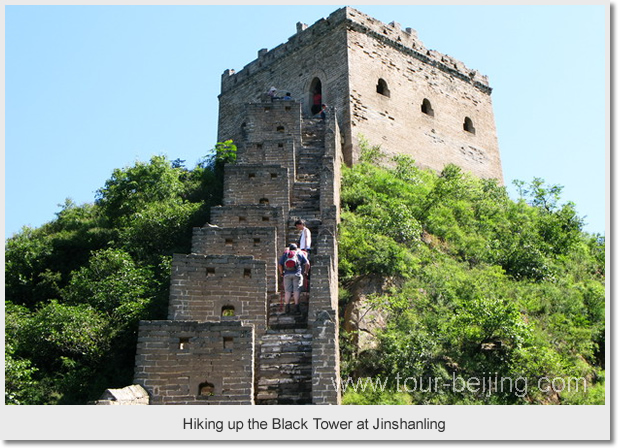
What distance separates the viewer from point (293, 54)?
989 inches

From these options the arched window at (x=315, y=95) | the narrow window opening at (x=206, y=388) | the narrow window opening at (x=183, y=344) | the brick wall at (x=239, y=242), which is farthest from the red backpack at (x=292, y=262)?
the arched window at (x=315, y=95)

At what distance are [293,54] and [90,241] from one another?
10.2 m

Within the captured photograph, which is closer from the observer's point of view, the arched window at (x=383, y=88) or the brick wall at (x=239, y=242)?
the brick wall at (x=239, y=242)

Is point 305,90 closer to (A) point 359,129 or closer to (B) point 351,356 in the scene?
(A) point 359,129

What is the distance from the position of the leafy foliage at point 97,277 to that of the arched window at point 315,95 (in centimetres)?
405

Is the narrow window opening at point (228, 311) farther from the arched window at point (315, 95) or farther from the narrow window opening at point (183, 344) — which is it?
the arched window at point (315, 95)

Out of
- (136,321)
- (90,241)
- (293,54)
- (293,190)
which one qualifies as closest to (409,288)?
(293,190)

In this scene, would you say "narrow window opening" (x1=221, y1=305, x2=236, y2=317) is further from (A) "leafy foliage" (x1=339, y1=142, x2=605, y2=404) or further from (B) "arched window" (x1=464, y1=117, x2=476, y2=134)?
(B) "arched window" (x1=464, y1=117, x2=476, y2=134)

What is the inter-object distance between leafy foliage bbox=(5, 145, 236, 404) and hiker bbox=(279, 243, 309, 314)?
2476 millimetres

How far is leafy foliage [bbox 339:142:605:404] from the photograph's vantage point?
1248 cm

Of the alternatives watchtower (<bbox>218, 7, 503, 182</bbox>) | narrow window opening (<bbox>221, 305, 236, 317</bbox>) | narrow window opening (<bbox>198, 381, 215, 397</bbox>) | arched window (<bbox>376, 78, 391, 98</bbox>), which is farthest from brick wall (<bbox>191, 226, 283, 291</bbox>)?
arched window (<bbox>376, 78, 391, 98</bbox>)

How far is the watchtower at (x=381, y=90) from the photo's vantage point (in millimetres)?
22891

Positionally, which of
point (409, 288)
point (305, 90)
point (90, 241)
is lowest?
point (409, 288)

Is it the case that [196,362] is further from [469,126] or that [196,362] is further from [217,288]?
[469,126]
